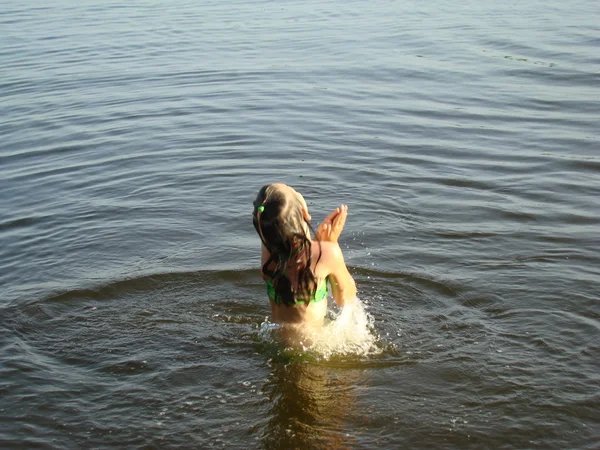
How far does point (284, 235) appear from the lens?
505 centimetres

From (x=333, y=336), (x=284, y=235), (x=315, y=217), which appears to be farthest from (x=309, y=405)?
(x=315, y=217)

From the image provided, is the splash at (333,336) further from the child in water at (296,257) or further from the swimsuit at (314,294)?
the swimsuit at (314,294)

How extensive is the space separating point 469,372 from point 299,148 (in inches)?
229

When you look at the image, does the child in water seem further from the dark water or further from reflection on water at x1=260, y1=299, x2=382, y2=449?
the dark water

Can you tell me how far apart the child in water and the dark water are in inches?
14.5

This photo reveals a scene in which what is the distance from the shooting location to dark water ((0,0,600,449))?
16.1 ft

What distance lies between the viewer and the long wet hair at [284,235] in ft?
16.4

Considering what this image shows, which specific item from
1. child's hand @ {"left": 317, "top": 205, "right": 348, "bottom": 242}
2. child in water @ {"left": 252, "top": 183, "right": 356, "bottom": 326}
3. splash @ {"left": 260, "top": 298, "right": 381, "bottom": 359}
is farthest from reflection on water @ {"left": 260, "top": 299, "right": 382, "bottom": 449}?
child's hand @ {"left": 317, "top": 205, "right": 348, "bottom": 242}

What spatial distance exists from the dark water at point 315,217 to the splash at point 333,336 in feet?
0.24

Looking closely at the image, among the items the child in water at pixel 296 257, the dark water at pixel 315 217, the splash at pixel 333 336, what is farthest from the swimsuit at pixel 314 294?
the dark water at pixel 315 217

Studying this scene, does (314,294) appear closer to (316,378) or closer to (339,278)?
(339,278)

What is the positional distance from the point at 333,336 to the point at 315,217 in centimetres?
274

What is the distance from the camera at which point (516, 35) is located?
56.3 ft

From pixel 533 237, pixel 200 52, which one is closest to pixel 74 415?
pixel 533 237
